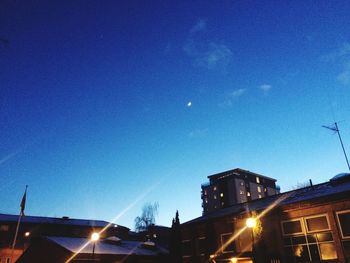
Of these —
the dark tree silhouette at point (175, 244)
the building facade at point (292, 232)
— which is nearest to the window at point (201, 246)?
the building facade at point (292, 232)

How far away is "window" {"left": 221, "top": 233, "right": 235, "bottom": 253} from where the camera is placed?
83.2 ft

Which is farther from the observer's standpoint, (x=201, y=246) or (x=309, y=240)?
(x=201, y=246)

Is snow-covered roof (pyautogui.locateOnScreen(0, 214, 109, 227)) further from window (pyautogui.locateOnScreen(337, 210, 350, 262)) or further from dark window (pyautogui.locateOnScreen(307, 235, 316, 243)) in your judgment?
window (pyautogui.locateOnScreen(337, 210, 350, 262))

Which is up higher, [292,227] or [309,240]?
[292,227]

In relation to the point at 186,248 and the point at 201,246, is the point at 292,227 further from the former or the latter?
the point at 186,248

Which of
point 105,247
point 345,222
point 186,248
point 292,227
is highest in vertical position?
point 292,227

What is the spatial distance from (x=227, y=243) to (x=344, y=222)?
10.3 m

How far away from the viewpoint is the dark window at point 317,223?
19837 millimetres

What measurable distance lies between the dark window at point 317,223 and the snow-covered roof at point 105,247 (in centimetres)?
1763

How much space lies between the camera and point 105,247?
29.4 meters

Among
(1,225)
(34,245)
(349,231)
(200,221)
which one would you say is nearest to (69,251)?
(34,245)

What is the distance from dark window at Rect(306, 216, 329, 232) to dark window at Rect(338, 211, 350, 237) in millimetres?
1000

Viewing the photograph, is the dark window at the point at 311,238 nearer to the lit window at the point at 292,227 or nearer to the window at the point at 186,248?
the lit window at the point at 292,227

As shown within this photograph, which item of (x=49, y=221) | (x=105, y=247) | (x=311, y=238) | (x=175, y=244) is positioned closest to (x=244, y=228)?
(x=311, y=238)
